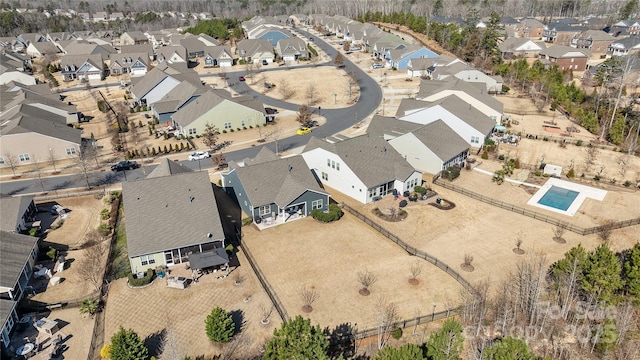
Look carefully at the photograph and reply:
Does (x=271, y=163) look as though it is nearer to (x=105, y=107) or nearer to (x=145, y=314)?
(x=145, y=314)

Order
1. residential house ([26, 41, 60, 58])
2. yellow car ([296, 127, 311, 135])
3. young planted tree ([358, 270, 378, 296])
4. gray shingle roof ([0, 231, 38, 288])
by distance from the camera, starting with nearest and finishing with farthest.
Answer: gray shingle roof ([0, 231, 38, 288]) < young planted tree ([358, 270, 378, 296]) < yellow car ([296, 127, 311, 135]) < residential house ([26, 41, 60, 58])

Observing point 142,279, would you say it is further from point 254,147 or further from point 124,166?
point 254,147

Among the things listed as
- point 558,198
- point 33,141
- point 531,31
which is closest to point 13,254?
point 33,141

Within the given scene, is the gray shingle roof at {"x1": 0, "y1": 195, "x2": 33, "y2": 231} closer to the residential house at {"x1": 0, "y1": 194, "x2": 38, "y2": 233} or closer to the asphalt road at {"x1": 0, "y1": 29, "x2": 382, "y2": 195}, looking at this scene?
the residential house at {"x1": 0, "y1": 194, "x2": 38, "y2": 233}

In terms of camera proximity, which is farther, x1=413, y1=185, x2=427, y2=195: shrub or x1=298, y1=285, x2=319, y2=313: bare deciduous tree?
x1=413, y1=185, x2=427, y2=195: shrub

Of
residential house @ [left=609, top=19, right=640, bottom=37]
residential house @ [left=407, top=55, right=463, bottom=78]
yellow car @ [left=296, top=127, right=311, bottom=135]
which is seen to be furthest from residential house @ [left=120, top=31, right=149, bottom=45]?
residential house @ [left=609, top=19, right=640, bottom=37]
